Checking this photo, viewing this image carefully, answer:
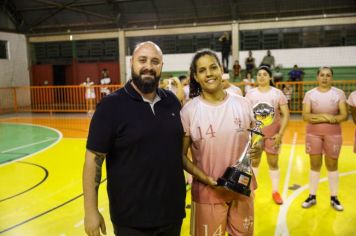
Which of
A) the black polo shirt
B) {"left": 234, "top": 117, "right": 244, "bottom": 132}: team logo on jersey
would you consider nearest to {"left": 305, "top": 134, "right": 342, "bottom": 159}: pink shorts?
{"left": 234, "top": 117, "right": 244, "bottom": 132}: team logo on jersey

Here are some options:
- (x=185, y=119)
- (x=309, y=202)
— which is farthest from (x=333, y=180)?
(x=185, y=119)

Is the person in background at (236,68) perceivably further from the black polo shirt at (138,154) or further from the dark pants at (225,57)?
the black polo shirt at (138,154)

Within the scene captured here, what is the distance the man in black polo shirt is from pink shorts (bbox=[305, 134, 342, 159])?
3285mm

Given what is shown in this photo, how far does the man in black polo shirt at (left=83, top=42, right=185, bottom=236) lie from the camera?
7.89 feet

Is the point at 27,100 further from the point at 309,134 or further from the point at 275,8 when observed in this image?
the point at 309,134

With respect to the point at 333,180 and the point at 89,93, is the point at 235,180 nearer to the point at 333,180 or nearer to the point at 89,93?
the point at 333,180

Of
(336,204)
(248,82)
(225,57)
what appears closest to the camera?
(336,204)

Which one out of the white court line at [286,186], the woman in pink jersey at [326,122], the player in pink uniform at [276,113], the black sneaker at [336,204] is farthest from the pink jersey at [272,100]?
the black sneaker at [336,204]

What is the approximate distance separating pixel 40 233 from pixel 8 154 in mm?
5435

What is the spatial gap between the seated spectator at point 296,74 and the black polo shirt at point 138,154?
16.3 metres

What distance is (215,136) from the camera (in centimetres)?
278

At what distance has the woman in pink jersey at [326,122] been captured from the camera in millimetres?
5098

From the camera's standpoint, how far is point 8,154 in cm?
943

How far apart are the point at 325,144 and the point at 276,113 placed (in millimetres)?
839
